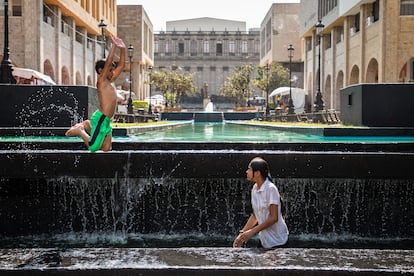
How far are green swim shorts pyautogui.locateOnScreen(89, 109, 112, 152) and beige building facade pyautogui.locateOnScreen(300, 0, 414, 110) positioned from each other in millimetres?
27768

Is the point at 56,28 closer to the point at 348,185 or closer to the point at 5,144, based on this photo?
the point at 5,144

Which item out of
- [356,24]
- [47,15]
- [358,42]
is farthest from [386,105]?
[47,15]

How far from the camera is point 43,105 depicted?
15.2 m

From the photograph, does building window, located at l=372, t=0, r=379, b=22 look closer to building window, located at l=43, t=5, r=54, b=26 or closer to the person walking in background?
building window, located at l=43, t=5, r=54, b=26

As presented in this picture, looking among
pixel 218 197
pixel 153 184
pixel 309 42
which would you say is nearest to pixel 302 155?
pixel 218 197

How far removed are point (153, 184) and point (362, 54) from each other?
32.5m

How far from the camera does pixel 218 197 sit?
26.1 feet

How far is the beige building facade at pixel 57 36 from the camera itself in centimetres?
3297

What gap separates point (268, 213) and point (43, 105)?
11927mm

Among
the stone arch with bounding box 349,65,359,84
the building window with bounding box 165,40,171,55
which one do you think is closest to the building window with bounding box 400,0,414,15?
the stone arch with bounding box 349,65,359,84

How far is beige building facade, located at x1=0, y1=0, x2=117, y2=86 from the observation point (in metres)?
33.0

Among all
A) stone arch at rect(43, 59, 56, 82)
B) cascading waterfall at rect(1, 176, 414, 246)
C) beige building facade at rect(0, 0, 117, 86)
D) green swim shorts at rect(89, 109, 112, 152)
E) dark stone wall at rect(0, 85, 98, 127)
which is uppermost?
beige building facade at rect(0, 0, 117, 86)

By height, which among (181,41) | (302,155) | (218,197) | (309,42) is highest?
(181,41)

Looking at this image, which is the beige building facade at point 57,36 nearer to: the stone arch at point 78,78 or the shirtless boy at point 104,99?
the stone arch at point 78,78
